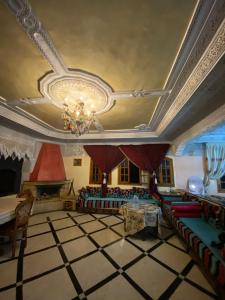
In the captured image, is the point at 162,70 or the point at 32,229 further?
the point at 32,229

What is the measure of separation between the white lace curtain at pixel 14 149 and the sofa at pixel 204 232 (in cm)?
497

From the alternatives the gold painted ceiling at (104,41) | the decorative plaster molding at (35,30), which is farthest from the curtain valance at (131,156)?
the decorative plaster molding at (35,30)

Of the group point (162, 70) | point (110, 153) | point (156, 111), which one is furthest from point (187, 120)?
Result: point (110, 153)

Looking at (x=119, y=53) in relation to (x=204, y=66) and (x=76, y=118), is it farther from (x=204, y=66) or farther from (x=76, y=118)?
(x=76, y=118)

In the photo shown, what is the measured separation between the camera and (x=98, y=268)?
214 centimetres

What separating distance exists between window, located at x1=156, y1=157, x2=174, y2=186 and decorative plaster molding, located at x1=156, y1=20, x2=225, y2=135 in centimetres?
310

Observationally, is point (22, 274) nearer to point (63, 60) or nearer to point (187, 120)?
point (63, 60)

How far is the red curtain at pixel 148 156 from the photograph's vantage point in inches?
203

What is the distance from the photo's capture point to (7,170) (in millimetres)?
4438

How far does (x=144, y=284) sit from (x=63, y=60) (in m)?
3.32

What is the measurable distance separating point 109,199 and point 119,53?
175 inches

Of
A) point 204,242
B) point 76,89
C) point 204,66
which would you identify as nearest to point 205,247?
point 204,242

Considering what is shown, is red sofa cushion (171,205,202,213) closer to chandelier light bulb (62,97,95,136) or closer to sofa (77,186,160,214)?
Result: sofa (77,186,160,214)

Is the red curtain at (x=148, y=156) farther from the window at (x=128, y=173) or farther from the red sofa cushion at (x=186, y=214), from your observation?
the red sofa cushion at (x=186, y=214)
